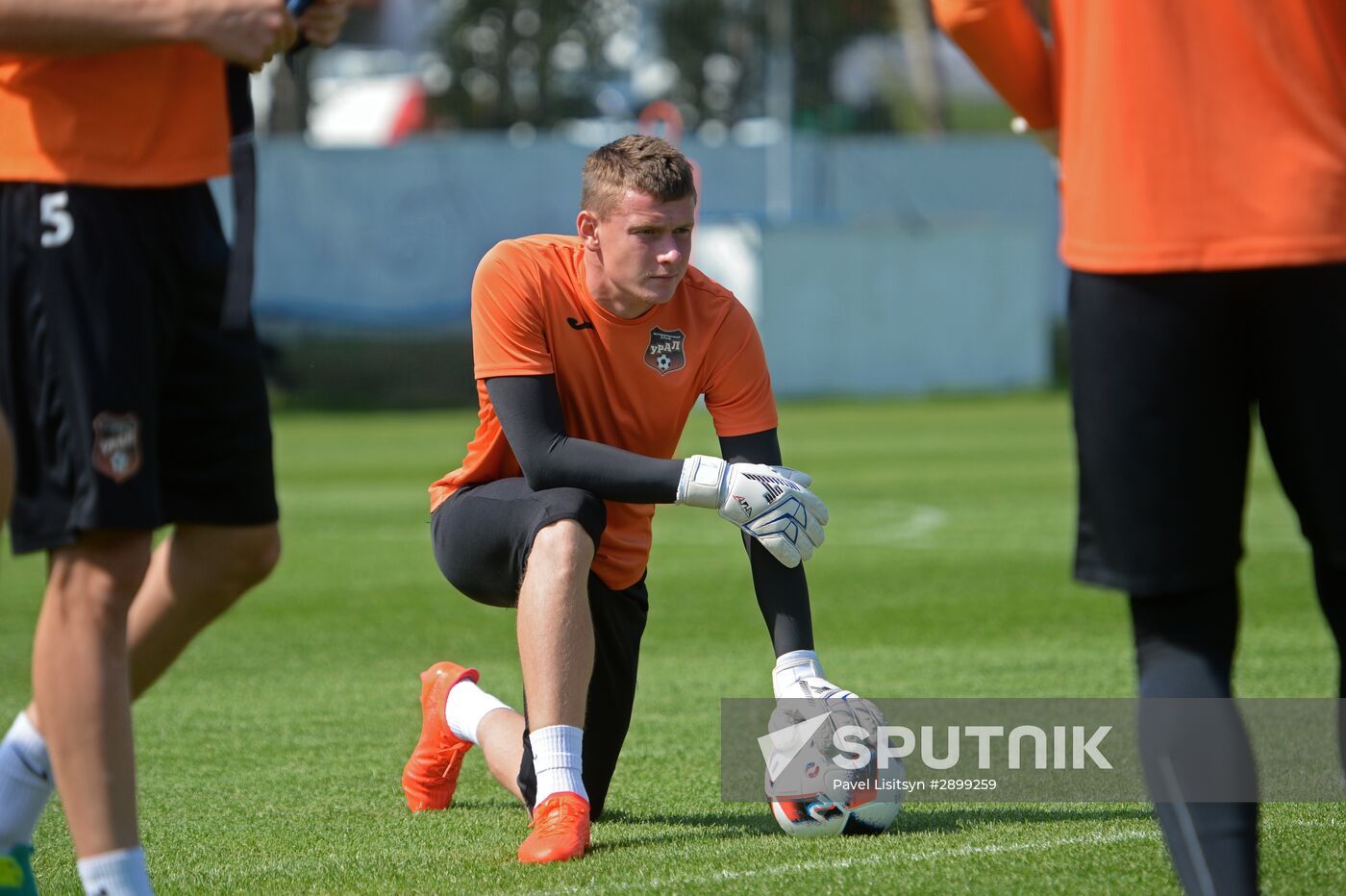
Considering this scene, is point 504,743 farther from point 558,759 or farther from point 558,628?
point 558,628

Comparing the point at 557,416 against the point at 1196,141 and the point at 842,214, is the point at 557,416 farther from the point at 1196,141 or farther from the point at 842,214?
the point at 842,214

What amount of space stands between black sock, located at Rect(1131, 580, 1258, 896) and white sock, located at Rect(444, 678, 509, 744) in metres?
2.28

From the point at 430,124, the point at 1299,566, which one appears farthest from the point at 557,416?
the point at 430,124

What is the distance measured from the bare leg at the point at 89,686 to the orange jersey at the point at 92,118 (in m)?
0.62

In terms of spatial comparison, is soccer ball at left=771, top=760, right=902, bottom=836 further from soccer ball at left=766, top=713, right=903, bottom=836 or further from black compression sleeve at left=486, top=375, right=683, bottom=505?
black compression sleeve at left=486, top=375, right=683, bottom=505

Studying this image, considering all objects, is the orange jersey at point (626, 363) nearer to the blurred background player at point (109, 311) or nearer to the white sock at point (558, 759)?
the white sock at point (558, 759)

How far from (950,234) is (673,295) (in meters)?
27.0

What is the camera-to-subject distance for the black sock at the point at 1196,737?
2.98 meters

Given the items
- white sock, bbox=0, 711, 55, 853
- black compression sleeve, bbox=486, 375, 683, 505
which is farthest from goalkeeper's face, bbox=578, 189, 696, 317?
white sock, bbox=0, 711, 55, 853

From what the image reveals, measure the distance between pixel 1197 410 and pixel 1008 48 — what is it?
2.21ft

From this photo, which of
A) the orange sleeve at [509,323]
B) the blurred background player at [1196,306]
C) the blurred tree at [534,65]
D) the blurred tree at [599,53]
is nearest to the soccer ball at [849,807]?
the orange sleeve at [509,323]

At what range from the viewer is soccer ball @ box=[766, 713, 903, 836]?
4387mm

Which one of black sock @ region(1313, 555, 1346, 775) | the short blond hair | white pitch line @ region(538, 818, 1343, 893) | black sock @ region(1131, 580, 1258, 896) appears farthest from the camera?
the short blond hair

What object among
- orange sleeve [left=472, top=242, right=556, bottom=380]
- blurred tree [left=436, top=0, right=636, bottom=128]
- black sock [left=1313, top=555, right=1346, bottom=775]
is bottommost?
blurred tree [left=436, top=0, right=636, bottom=128]
